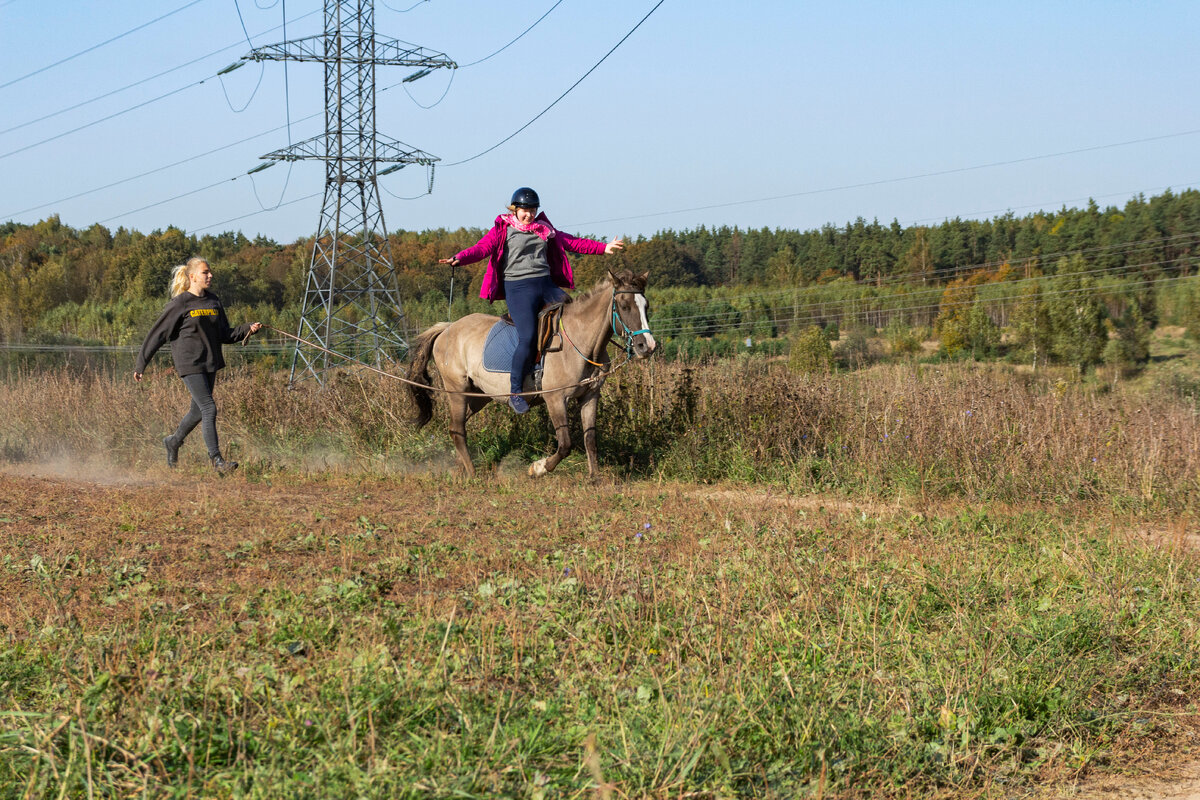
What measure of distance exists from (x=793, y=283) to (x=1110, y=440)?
107 meters

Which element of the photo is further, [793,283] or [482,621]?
[793,283]

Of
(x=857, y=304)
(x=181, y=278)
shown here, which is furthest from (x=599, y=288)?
(x=857, y=304)

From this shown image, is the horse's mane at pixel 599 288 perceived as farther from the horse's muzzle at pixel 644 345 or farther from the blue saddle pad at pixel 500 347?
the blue saddle pad at pixel 500 347

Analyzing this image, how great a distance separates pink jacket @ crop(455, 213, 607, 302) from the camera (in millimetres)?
10203

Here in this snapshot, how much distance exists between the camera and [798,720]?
3680mm

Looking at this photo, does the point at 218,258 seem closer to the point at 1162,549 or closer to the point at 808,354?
the point at 808,354

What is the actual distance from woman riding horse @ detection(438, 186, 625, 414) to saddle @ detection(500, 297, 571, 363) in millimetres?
62

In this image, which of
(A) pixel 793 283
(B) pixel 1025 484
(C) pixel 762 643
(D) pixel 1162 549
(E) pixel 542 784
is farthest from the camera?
(A) pixel 793 283

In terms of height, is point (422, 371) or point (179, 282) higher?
point (179, 282)

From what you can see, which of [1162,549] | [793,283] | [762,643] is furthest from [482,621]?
[793,283]

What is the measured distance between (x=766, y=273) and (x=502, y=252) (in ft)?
378

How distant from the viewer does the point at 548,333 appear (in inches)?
403

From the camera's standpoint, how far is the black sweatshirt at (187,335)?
34.1 feet

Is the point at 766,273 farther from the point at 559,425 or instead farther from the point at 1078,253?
the point at 559,425
